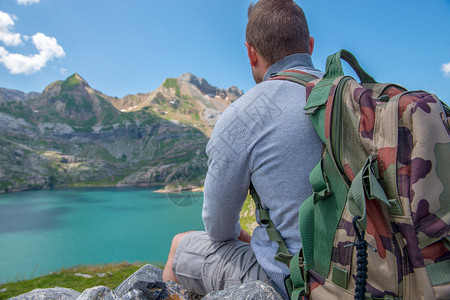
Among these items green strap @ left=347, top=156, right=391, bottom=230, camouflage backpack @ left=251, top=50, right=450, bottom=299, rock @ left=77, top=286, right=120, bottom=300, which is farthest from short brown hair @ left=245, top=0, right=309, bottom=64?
rock @ left=77, top=286, right=120, bottom=300

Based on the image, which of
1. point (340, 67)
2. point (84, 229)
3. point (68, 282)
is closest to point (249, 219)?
point (68, 282)

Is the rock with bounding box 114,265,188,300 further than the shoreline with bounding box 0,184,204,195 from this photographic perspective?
No

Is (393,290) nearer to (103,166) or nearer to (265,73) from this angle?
(265,73)

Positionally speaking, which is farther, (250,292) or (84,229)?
(84,229)

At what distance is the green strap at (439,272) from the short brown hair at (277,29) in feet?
6.62

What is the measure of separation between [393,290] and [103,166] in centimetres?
19364

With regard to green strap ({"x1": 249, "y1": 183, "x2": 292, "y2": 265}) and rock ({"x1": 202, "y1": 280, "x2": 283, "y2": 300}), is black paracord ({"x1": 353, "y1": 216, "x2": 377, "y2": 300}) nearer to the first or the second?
green strap ({"x1": 249, "y1": 183, "x2": 292, "y2": 265})

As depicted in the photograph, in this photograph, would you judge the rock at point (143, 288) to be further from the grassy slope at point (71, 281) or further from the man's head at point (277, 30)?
the grassy slope at point (71, 281)

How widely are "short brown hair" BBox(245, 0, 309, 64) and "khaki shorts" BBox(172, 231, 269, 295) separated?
77.4 inches

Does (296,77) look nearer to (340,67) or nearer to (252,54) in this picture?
(340,67)

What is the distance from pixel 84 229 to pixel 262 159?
86505 millimetres

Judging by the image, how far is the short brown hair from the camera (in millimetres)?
2580

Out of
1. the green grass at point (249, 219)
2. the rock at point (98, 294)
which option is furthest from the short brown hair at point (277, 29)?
the green grass at point (249, 219)

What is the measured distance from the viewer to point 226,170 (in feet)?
7.87
